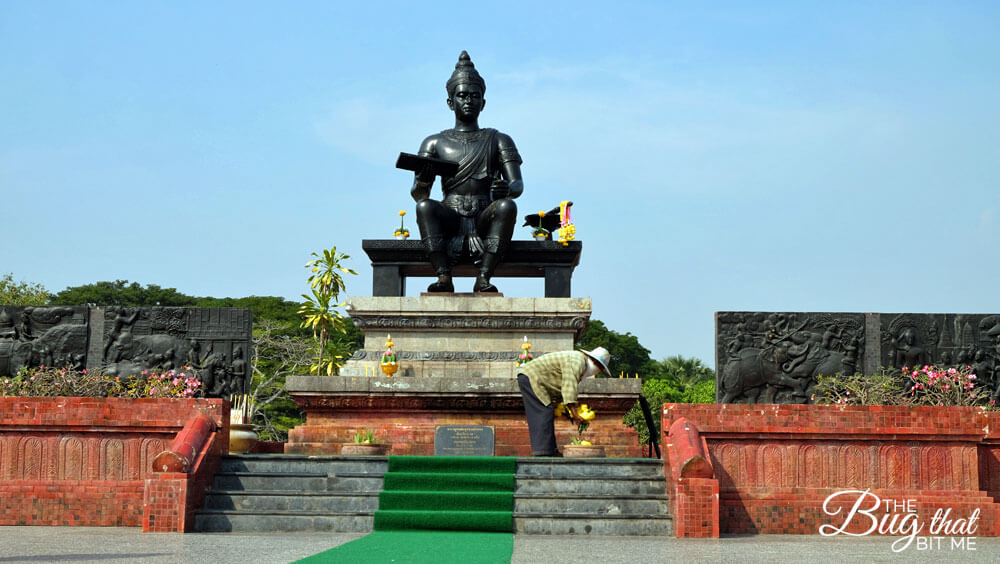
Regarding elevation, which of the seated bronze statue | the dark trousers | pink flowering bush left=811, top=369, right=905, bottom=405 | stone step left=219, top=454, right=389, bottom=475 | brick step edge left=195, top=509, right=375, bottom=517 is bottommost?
brick step edge left=195, top=509, right=375, bottom=517

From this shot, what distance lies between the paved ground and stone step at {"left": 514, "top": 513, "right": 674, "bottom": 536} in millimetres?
243

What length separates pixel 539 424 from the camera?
10266mm

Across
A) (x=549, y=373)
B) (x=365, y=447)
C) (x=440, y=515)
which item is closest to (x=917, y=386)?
(x=549, y=373)

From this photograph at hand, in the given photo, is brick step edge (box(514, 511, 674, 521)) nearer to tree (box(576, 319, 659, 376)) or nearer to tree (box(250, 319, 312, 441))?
tree (box(250, 319, 312, 441))

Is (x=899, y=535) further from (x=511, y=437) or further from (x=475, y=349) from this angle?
(x=475, y=349)

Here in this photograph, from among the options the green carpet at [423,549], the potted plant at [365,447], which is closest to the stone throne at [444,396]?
the potted plant at [365,447]

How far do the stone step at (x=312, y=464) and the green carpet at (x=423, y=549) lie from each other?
114 cm

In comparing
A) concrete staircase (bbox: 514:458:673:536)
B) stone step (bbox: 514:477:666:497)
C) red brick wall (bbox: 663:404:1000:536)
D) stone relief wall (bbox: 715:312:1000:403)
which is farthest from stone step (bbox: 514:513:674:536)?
stone relief wall (bbox: 715:312:1000:403)

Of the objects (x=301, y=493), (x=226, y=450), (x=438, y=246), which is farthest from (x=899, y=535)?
(x=438, y=246)

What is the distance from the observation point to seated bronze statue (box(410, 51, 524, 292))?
14.3 metres

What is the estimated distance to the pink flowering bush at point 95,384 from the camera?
43.5 feet

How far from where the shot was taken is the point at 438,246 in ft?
47.1

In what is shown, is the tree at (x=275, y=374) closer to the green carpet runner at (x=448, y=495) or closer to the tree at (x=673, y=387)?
the tree at (x=673, y=387)

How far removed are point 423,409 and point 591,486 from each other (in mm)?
3686
